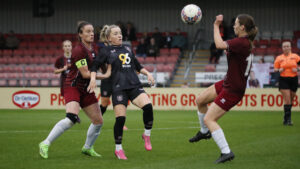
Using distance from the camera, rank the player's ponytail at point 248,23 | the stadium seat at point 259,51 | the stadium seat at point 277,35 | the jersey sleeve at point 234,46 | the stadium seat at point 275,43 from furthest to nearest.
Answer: the stadium seat at point 277,35 → the stadium seat at point 275,43 → the stadium seat at point 259,51 → the player's ponytail at point 248,23 → the jersey sleeve at point 234,46

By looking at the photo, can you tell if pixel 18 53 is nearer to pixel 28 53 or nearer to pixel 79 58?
pixel 28 53

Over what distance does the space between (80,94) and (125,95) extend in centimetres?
Result: 70

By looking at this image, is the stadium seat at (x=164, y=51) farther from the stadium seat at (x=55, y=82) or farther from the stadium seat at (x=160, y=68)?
the stadium seat at (x=55, y=82)

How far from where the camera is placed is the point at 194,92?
865 inches

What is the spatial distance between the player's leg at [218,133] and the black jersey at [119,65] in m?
1.45

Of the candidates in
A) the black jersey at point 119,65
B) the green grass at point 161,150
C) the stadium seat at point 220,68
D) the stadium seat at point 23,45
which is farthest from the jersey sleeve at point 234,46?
the stadium seat at point 23,45

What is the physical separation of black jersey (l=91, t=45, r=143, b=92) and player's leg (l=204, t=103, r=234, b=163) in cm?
145

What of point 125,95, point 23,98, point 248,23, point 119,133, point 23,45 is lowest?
point 23,98

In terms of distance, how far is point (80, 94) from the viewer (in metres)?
7.88

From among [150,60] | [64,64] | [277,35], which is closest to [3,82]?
[150,60]

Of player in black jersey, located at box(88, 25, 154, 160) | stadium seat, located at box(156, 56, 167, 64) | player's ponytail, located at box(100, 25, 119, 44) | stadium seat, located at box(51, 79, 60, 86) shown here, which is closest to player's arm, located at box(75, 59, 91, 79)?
player in black jersey, located at box(88, 25, 154, 160)

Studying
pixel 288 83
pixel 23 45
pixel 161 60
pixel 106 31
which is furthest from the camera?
pixel 23 45

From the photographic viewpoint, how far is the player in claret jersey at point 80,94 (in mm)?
7672

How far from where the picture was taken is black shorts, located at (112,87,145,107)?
780cm
